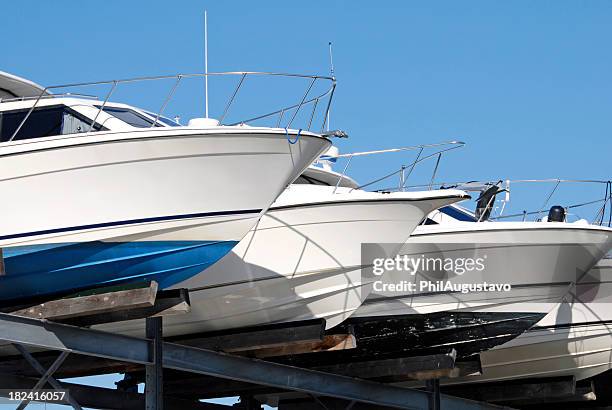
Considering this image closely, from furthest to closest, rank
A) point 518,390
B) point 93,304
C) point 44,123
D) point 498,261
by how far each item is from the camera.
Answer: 1. point 518,390
2. point 498,261
3. point 44,123
4. point 93,304

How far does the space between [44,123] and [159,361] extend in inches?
91.0

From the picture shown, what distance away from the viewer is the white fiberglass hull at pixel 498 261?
12453 millimetres

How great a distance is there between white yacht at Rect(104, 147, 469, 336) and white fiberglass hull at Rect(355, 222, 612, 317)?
94cm

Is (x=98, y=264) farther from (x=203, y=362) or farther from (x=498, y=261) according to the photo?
(x=498, y=261)

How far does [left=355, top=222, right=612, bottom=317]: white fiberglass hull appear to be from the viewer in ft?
40.9

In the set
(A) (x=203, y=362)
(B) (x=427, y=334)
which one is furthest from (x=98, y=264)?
(B) (x=427, y=334)

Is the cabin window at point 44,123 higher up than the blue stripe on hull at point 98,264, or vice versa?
the cabin window at point 44,123

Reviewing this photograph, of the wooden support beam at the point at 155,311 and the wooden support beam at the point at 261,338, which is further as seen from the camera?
the wooden support beam at the point at 261,338

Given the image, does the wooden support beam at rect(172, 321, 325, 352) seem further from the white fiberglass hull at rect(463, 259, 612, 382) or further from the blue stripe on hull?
the white fiberglass hull at rect(463, 259, 612, 382)

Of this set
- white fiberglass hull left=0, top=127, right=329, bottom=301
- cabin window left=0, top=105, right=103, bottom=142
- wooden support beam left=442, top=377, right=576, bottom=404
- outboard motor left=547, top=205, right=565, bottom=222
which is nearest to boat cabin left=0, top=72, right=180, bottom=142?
cabin window left=0, top=105, right=103, bottom=142

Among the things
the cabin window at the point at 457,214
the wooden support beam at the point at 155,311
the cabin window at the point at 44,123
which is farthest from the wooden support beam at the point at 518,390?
the cabin window at the point at 44,123

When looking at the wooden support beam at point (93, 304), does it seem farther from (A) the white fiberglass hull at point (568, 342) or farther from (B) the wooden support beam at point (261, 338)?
(A) the white fiberglass hull at point (568, 342)

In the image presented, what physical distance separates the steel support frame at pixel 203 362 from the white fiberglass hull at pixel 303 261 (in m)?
0.50

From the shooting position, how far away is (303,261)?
11.2 meters
